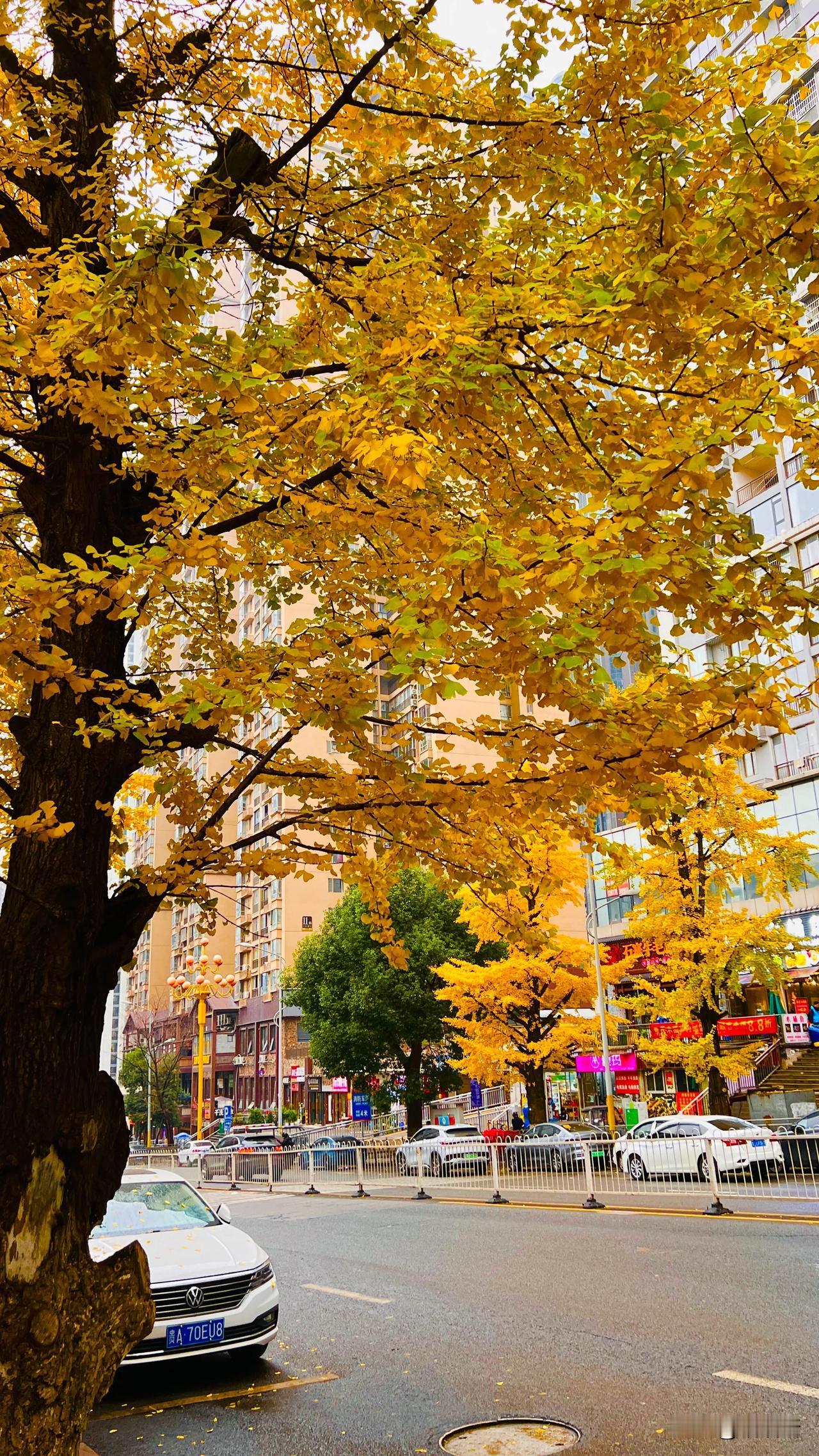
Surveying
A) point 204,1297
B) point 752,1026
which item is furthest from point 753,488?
point 204,1297

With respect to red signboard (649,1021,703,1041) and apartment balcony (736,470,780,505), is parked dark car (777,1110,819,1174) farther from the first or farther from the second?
apartment balcony (736,470,780,505)

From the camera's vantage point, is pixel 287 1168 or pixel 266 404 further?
pixel 287 1168

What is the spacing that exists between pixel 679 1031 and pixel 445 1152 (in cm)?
786

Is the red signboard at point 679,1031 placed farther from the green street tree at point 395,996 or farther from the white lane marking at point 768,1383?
the white lane marking at point 768,1383

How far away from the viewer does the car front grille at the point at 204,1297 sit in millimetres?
6973

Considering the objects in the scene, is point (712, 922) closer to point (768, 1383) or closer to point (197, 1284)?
point (768, 1383)

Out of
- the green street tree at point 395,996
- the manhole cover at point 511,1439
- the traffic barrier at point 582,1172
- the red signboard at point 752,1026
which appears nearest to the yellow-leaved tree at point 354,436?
the manhole cover at point 511,1439

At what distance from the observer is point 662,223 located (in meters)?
3.94

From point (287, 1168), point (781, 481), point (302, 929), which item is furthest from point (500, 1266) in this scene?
point (302, 929)

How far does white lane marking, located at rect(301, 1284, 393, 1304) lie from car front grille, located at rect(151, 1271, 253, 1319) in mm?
2852

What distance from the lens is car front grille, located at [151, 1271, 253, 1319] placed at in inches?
275

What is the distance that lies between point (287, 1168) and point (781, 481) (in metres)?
30.6

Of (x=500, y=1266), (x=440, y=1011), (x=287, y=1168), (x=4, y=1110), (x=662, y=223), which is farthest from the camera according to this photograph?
(x=440, y=1011)

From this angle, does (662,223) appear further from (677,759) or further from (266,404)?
(677,759)
